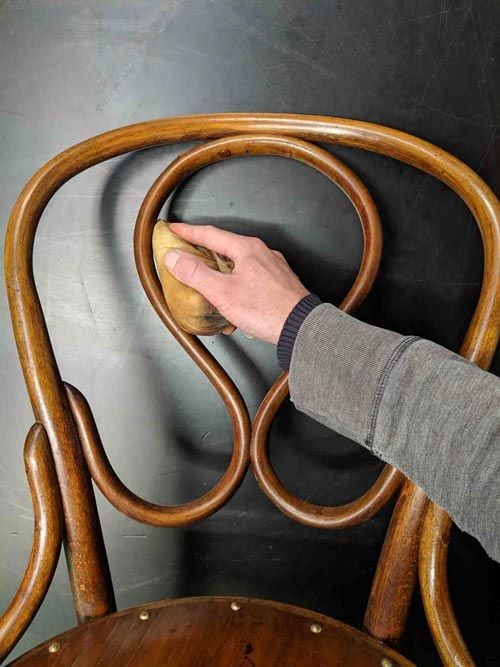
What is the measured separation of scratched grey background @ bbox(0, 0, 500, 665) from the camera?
2.44 ft

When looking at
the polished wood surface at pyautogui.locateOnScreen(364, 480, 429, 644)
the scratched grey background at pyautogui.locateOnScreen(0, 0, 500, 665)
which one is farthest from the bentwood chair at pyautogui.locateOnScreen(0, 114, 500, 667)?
the scratched grey background at pyautogui.locateOnScreen(0, 0, 500, 665)

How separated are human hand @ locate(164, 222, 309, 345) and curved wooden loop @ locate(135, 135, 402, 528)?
0.23 feet

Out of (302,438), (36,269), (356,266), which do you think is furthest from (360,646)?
(36,269)

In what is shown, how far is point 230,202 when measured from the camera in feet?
2.55

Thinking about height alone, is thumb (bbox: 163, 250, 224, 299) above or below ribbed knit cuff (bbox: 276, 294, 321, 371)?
above

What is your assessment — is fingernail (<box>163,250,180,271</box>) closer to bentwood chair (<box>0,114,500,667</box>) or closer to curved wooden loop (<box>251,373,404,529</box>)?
bentwood chair (<box>0,114,500,667</box>)

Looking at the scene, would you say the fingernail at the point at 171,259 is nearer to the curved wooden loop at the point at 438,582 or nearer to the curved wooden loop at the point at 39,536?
the curved wooden loop at the point at 39,536

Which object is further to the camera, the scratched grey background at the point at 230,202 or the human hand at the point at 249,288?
the scratched grey background at the point at 230,202

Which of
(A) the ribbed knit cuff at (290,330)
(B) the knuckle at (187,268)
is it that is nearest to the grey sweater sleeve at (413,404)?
(A) the ribbed knit cuff at (290,330)

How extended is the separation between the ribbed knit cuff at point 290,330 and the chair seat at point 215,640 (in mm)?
244

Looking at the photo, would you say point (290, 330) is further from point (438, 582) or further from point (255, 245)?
point (438, 582)

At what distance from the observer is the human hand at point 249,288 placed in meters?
0.61

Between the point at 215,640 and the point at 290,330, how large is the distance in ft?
0.96

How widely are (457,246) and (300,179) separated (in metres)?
0.21
